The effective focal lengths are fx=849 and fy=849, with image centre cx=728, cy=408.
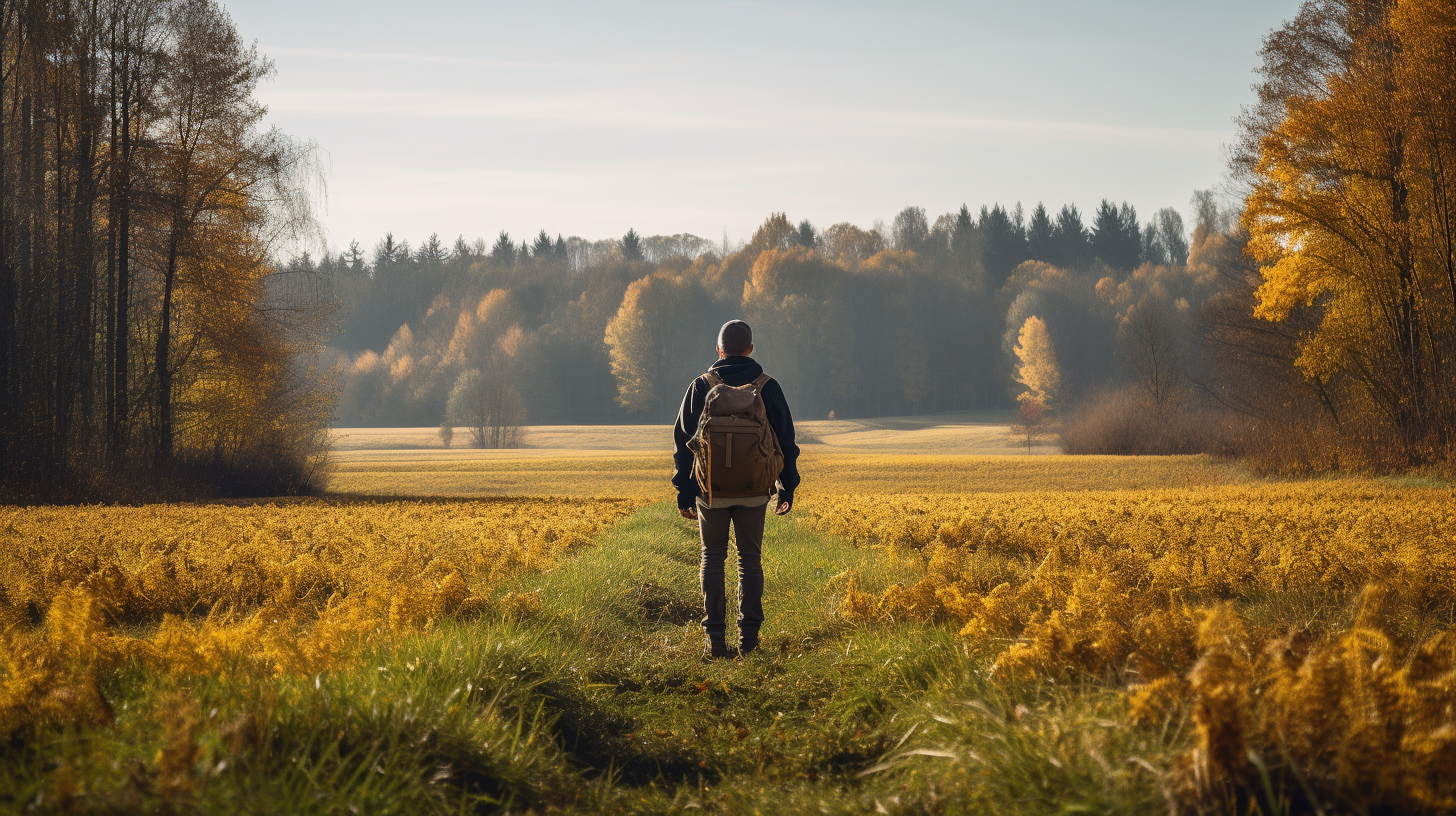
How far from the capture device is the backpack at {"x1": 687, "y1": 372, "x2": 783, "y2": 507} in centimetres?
533

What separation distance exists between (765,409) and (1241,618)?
287 cm

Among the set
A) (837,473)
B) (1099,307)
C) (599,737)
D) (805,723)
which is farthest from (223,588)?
(1099,307)

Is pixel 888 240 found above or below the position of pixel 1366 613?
above

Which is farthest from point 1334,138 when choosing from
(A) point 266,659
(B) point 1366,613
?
(A) point 266,659

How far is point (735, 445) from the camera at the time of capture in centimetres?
536

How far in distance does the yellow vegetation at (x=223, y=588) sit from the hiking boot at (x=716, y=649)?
1.25 m

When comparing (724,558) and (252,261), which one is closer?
(724,558)

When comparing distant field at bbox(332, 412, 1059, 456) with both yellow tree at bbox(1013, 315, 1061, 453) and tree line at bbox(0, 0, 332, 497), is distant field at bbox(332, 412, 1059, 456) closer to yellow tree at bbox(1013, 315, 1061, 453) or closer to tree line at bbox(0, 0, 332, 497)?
yellow tree at bbox(1013, 315, 1061, 453)

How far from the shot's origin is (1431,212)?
719 inches

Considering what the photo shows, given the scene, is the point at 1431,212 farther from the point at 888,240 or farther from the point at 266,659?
the point at 888,240

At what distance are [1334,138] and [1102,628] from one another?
2105 cm

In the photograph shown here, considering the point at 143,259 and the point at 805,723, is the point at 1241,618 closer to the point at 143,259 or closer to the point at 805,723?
the point at 805,723

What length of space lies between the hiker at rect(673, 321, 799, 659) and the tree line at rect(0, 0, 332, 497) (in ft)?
59.7

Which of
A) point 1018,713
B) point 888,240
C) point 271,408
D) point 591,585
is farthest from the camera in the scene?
point 888,240
